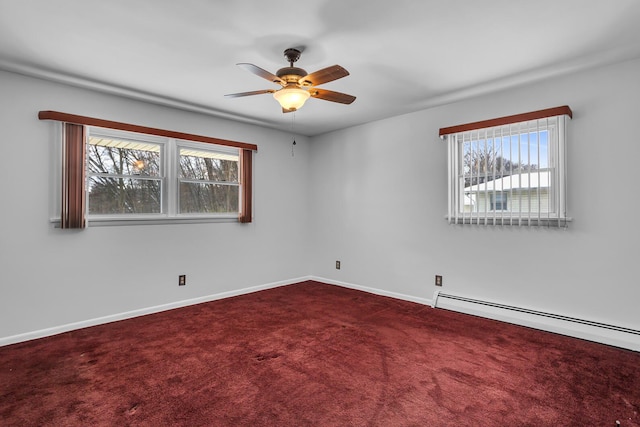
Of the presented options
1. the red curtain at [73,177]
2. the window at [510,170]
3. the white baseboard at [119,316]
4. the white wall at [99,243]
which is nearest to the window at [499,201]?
the window at [510,170]

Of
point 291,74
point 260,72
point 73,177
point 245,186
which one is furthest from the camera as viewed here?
point 245,186

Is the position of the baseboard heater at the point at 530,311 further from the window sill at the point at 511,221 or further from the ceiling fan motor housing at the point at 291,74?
the ceiling fan motor housing at the point at 291,74

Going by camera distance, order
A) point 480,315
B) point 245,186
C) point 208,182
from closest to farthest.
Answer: point 480,315, point 208,182, point 245,186

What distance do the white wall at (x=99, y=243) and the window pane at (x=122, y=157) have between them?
0.27 meters

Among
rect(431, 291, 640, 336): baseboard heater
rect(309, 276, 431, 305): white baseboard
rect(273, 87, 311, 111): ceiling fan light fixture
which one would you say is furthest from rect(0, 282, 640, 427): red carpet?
rect(273, 87, 311, 111): ceiling fan light fixture

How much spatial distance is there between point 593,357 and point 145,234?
175 inches

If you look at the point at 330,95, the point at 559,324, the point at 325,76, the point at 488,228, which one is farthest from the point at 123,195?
the point at 559,324

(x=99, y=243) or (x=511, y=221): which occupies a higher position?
(x=511, y=221)

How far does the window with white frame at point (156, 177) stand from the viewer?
353 centimetres

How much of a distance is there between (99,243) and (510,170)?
14.3 feet

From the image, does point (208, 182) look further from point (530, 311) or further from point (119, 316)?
point (530, 311)

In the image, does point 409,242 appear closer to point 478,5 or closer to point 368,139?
point 368,139

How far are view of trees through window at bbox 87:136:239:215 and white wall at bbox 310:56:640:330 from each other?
1612 mm

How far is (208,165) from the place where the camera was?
4.43m
